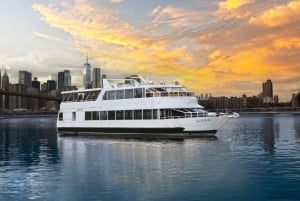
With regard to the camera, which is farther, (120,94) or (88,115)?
(88,115)

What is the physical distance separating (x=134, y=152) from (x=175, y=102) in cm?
1954

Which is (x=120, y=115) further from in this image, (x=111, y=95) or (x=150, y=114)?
(x=150, y=114)

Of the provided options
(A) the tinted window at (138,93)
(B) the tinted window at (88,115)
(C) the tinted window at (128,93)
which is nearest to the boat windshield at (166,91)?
(A) the tinted window at (138,93)

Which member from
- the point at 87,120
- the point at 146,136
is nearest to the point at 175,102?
the point at 146,136

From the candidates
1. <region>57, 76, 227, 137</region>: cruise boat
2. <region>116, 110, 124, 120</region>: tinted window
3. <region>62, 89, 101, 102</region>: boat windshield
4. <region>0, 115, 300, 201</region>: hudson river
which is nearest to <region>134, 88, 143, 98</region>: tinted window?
<region>57, 76, 227, 137</region>: cruise boat

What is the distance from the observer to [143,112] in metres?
65.0

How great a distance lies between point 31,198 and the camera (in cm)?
2325

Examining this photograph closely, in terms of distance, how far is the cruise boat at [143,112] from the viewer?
62.3 metres

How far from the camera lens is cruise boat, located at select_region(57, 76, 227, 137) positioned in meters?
62.3

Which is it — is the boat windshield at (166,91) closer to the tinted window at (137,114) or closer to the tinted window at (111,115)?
the tinted window at (137,114)

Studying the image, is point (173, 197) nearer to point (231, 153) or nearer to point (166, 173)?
point (166, 173)

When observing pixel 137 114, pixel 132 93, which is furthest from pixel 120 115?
pixel 132 93

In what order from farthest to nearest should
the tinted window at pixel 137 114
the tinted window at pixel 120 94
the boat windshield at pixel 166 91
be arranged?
the tinted window at pixel 120 94, the tinted window at pixel 137 114, the boat windshield at pixel 166 91

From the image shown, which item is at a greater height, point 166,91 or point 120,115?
point 166,91
